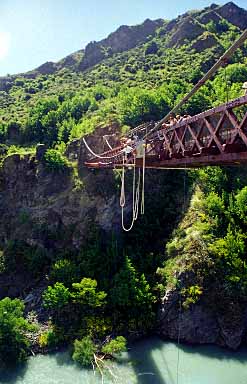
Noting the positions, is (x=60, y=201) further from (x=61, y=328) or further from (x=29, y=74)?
(x=29, y=74)

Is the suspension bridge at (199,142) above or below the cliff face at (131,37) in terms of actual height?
below

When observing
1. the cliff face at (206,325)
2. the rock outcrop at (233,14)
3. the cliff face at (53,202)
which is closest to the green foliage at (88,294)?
the cliff face at (206,325)

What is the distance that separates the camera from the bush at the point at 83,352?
59.9ft

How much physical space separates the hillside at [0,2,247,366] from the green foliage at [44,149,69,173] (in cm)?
9

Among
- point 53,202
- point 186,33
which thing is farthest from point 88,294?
point 186,33

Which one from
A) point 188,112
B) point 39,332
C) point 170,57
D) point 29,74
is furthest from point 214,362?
point 29,74

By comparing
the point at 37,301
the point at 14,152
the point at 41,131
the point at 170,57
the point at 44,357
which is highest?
the point at 170,57

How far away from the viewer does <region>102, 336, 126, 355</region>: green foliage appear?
725 inches

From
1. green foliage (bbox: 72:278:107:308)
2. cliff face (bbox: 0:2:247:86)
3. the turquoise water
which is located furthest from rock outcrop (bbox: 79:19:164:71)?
the turquoise water

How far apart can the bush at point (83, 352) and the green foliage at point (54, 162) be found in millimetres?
13982

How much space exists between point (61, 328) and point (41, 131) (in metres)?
22.2

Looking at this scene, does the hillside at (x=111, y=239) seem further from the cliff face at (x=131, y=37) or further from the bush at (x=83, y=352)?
the cliff face at (x=131, y=37)

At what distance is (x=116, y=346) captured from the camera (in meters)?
18.4

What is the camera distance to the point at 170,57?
5703 cm
